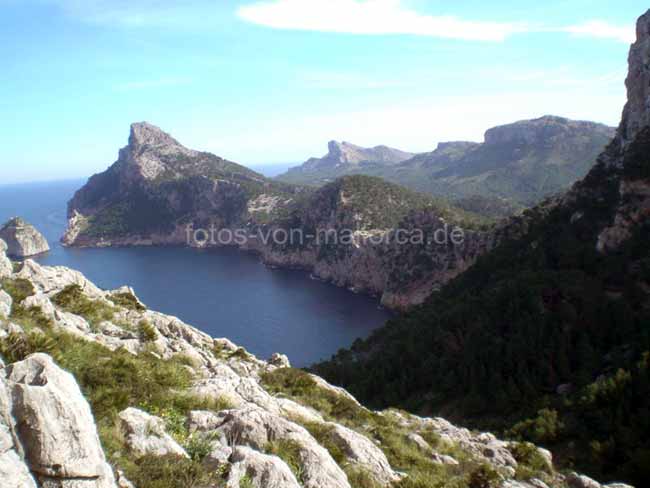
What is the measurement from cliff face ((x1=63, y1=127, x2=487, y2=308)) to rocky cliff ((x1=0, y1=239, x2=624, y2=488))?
63.6 metres

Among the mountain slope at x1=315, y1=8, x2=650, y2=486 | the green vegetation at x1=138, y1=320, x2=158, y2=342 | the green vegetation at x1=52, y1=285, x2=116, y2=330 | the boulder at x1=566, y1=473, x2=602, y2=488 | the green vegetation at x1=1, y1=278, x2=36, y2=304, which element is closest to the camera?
the boulder at x1=566, y1=473, x2=602, y2=488

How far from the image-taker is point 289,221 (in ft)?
438

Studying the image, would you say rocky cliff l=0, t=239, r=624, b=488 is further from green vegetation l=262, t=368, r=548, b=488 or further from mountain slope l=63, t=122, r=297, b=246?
mountain slope l=63, t=122, r=297, b=246

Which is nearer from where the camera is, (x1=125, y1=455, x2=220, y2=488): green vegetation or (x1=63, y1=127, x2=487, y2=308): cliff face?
(x1=125, y1=455, x2=220, y2=488): green vegetation

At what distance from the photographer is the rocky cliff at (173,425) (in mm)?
6016

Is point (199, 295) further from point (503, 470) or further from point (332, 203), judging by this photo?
point (503, 470)

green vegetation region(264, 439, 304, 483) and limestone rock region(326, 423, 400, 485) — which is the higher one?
green vegetation region(264, 439, 304, 483)

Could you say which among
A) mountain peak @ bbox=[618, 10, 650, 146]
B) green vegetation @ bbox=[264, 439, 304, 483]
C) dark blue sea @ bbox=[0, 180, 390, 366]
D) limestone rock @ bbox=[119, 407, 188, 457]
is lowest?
dark blue sea @ bbox=[0, 180, 390, 366]

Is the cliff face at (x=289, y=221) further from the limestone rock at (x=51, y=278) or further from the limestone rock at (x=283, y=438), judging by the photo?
the limestone rock at (x=283, y=438)

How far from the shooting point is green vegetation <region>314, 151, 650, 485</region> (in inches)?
802

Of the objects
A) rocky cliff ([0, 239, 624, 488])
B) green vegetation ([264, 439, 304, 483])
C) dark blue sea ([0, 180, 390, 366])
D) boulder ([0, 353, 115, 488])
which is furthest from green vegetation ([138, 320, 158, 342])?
dark blue sea ([0, 180, 390, 366])

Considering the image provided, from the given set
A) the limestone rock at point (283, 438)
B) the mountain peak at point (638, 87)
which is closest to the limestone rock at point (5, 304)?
the limestone rock at point (283, 438)

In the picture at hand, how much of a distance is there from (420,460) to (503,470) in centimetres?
298

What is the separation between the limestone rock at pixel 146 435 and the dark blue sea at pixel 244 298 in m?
53.2
